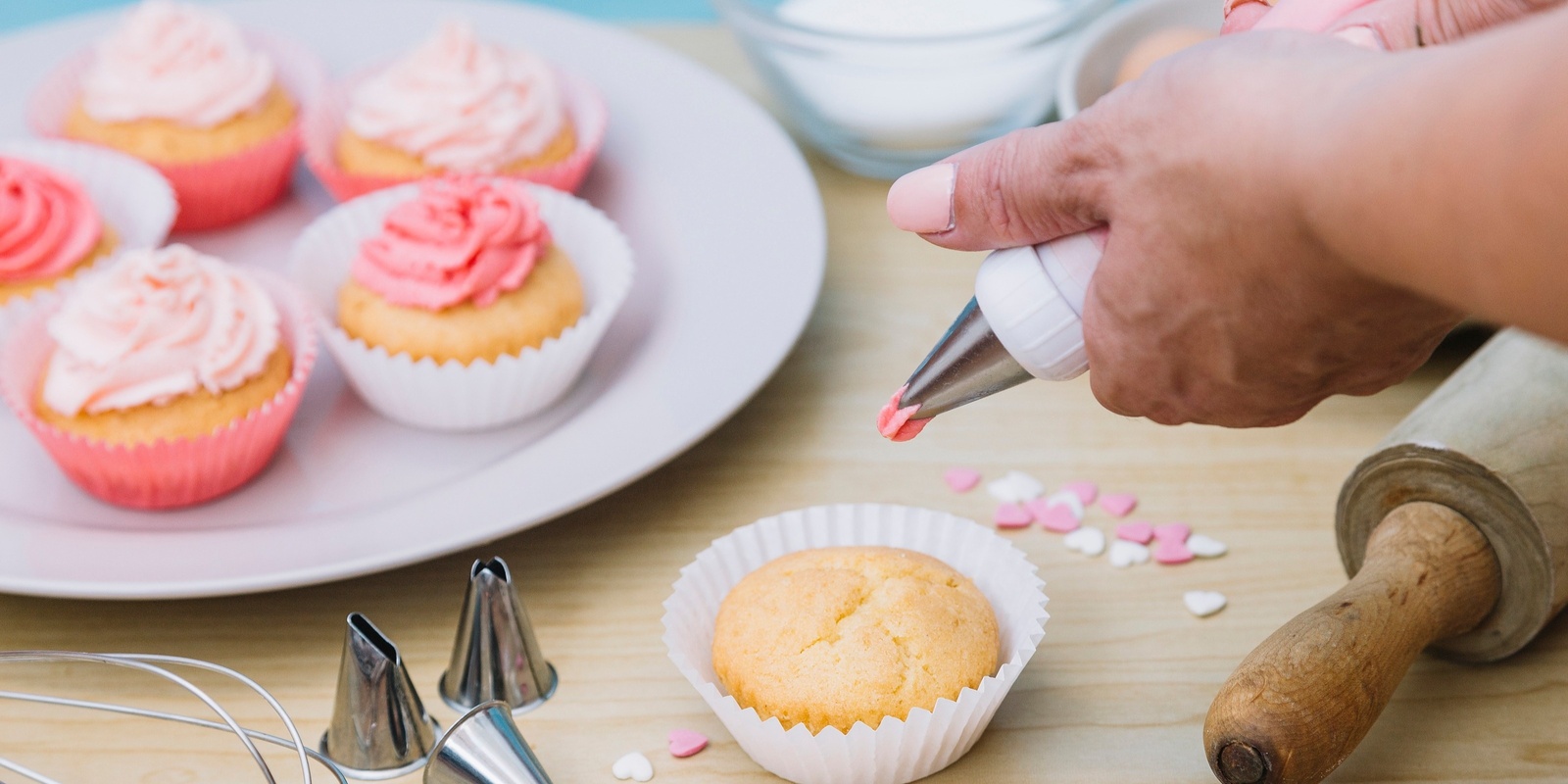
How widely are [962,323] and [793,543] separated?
0.30 metres

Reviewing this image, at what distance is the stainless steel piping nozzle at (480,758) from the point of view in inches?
29.5

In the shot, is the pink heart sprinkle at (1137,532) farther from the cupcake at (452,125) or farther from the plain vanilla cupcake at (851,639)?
the cupcake at (452,125)

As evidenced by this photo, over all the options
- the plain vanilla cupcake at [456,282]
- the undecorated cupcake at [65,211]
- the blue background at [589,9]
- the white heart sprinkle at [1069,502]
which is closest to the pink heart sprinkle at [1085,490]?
the white heart sprinkle at [1069,502]

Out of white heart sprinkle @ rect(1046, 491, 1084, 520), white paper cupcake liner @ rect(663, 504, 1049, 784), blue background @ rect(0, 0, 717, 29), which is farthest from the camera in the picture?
blue background @ rect(0, 0, 717, 29)

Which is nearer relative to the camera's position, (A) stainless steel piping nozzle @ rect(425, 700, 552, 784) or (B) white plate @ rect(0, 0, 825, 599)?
(A) stainless steel piping nozzle @ rect(425, 700, 552, 784)

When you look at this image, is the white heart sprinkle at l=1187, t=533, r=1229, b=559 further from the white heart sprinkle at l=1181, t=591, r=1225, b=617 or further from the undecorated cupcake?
the undecorated cupcake

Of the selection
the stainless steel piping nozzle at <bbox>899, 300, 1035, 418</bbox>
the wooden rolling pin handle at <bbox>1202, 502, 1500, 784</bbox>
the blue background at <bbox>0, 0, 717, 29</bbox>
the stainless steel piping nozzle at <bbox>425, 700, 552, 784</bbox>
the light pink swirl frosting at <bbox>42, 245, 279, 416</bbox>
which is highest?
the stainless steel piping nozzle at <bbox>899, 300, 1035, 418</bbox>

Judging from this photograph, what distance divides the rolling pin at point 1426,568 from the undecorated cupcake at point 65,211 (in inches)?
42.8

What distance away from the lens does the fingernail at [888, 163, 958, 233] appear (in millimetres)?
706

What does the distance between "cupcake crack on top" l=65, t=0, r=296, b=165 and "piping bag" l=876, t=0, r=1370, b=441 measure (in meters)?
1.03

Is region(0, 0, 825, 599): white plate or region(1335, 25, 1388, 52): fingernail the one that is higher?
region(1335, 25, 1388, 52): fingernail

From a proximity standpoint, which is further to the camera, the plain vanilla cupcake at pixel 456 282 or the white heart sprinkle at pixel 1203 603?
the plain vanilla cupcake at pixel 456 282

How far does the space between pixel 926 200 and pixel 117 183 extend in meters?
1.04

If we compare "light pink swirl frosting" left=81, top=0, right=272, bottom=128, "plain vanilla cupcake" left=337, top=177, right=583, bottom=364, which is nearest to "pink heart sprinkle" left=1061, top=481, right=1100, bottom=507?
"plain vanilla cupcake" left=337, top=177, right=583, bottom=364
